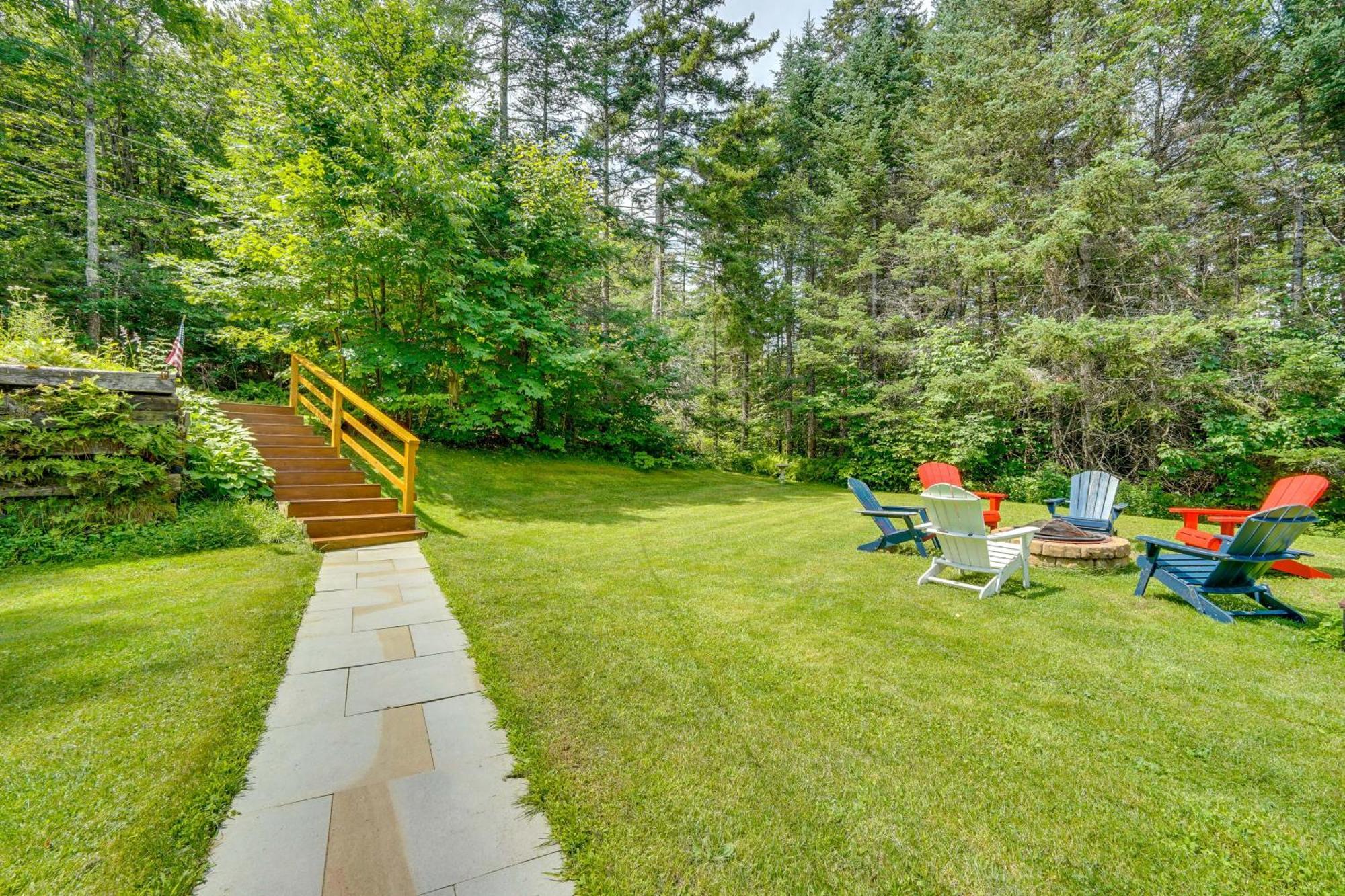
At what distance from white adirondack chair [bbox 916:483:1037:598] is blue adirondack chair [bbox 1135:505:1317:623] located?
91cm

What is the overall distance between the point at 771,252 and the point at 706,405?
5.47 meters

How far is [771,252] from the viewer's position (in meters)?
16.2

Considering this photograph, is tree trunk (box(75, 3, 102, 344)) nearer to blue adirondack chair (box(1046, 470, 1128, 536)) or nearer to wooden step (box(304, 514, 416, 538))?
wooden step (box(304, 514, 416, 538))

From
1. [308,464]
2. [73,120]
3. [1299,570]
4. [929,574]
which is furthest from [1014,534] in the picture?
[73,120]

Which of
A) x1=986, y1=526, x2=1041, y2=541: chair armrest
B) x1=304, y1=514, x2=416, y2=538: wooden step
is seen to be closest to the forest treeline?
x1=304, y1=514, x2=416, y2=538: wooden step

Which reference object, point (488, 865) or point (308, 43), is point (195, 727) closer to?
point (488, 865)

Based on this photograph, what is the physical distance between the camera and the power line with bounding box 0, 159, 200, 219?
11.2 meters

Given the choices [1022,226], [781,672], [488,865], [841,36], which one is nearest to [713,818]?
[488,865]

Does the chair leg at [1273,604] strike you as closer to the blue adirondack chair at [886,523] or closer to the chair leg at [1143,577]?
the chair leg at [1143,577]

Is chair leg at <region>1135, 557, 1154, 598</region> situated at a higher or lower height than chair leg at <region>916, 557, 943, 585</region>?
higher

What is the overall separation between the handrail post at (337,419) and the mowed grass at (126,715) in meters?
3.20

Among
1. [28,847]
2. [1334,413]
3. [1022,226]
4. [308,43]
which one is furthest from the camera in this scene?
[1022,226]

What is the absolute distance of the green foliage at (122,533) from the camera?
4.24m

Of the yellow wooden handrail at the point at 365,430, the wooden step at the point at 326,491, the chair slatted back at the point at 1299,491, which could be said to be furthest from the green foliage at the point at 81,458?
the chair slatted back at the point at 1299,491
